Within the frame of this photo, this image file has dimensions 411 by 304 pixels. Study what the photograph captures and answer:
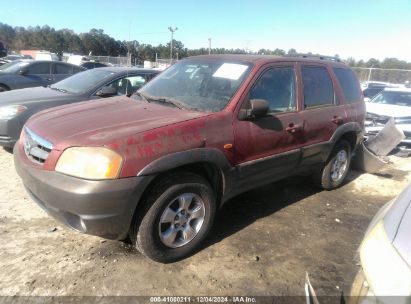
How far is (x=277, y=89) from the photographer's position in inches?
155

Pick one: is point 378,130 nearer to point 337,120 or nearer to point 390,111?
point 390,111

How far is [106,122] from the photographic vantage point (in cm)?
308

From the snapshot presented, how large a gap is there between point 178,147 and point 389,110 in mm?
7857

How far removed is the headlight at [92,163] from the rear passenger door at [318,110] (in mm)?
2491

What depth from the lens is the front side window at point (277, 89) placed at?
12.2ft

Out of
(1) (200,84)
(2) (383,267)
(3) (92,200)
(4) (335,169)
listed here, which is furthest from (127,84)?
Answer: (2) (383,267)

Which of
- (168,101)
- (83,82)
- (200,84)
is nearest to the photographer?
(168,101)

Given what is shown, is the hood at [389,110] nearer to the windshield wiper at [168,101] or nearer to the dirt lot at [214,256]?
the dirt lot at [214,256]

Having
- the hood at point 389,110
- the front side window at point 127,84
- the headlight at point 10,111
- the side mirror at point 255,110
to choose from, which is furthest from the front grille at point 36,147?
the hood at point 389,110

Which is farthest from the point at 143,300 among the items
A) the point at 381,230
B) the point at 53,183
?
the point at 381,230

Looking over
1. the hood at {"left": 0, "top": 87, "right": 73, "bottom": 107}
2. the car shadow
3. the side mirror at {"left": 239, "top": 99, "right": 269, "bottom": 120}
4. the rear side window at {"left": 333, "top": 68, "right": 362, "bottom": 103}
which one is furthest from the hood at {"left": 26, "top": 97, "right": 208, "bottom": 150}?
the rear side window at {"left": 333, "top": 68, "right": 362, "bottom": 103}

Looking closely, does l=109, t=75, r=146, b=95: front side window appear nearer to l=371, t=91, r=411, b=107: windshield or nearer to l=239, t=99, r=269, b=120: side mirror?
l=239, t=99, r=269, b=120: side mirror

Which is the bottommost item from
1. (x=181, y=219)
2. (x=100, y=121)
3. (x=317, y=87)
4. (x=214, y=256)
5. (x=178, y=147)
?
(x=214, y=256)

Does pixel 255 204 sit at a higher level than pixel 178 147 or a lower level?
lower
